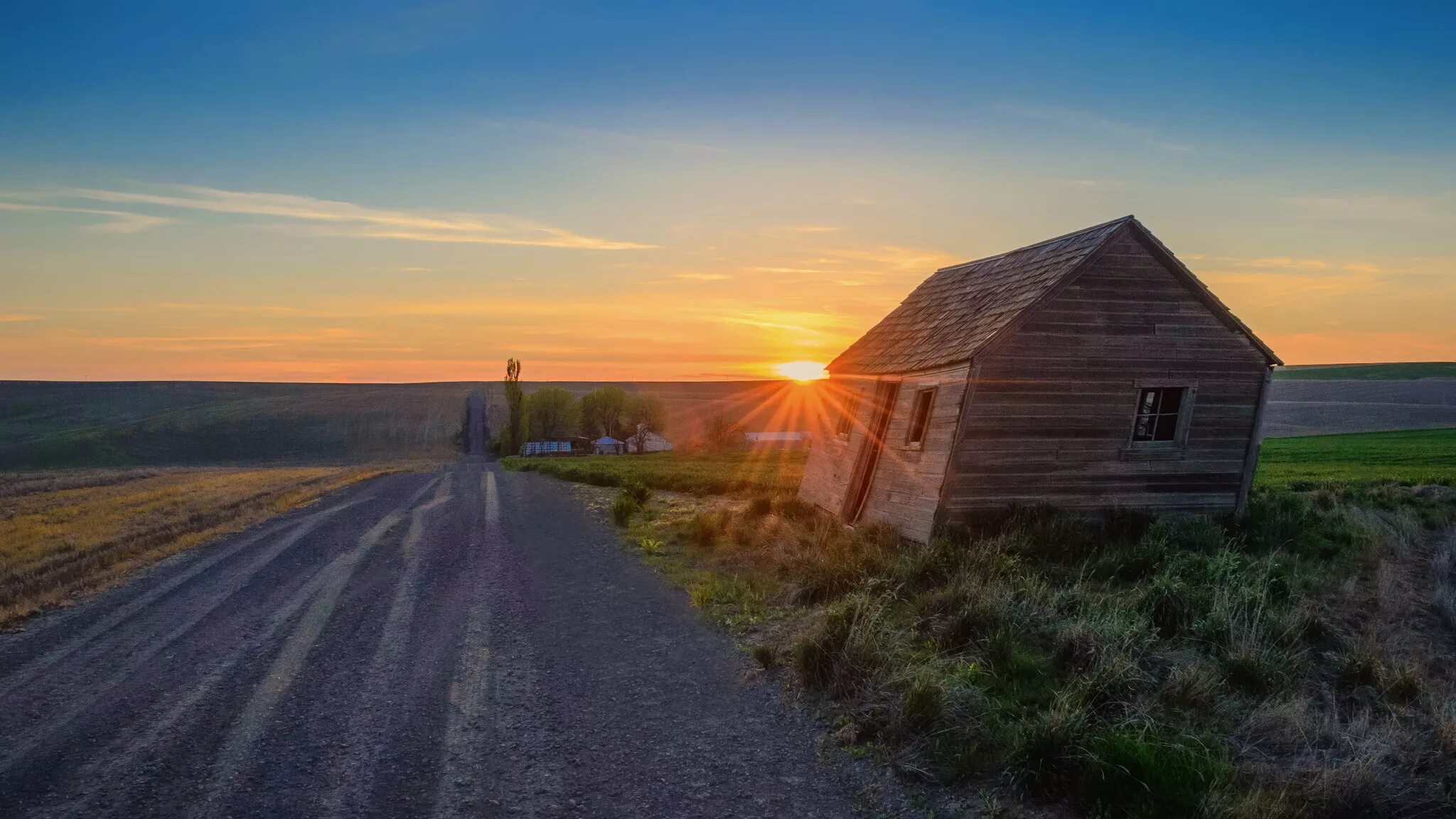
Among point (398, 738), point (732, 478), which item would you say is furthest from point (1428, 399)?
point (398, 738)

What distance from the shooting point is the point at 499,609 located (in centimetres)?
1166

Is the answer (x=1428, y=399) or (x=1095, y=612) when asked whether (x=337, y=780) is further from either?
(x=1428, y=399)

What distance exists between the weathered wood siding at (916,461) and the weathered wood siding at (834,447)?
1.21 metres

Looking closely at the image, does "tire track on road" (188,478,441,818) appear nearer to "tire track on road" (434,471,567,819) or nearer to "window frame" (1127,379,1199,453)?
"tire track on road" (434,471,567,819)

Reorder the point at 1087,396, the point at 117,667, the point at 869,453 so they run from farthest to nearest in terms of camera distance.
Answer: the point at 869,453 → the point at 1087,396 → the point at 117,667

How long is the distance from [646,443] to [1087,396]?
63.4 meters

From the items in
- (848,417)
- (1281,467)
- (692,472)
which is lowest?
(692,472)

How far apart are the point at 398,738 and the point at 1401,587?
12737 millimetres

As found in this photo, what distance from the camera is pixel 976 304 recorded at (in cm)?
1655

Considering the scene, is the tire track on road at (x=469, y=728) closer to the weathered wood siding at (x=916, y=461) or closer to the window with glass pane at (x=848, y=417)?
the weathered wood siding at (x=916, y=461)

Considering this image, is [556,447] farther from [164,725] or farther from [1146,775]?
[1146,775]

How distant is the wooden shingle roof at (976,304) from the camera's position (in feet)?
47.5

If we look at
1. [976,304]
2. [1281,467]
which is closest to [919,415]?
[976,304]

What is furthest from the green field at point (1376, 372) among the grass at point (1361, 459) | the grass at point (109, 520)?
the grass at point (109, 520)
